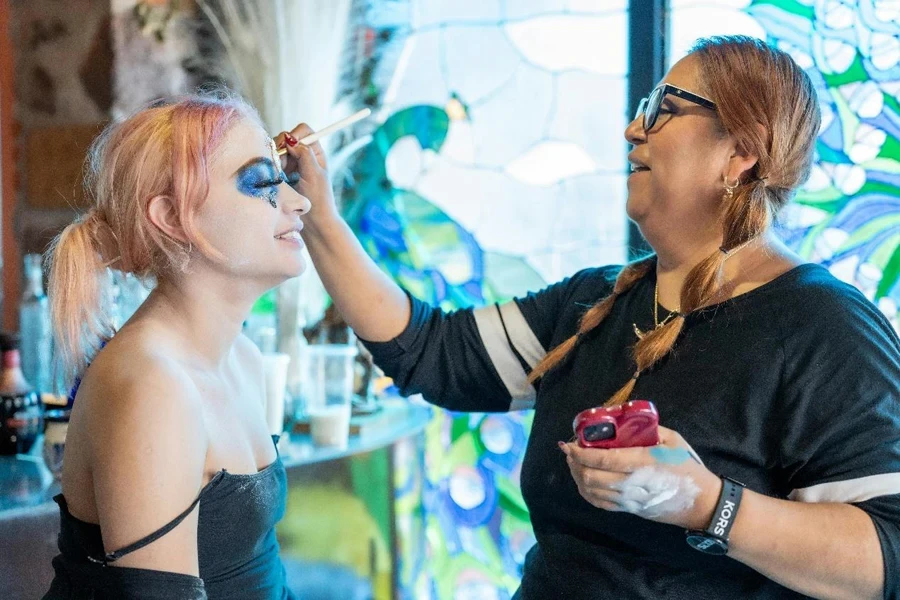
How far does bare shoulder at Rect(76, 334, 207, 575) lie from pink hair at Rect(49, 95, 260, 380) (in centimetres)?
15

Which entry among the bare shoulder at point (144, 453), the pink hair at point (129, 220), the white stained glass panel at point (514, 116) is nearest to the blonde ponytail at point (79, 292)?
the pink hair at point (129, 220)

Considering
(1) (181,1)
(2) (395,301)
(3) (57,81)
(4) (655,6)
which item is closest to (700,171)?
(2) (395,301)

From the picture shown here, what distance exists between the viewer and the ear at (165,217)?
1.30m

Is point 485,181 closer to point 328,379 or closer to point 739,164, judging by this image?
point 328,379

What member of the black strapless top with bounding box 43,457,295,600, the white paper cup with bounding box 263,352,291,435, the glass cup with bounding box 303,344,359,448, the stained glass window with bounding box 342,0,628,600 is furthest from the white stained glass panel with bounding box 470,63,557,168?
the black strapless top with bounding box 43,457,295,600

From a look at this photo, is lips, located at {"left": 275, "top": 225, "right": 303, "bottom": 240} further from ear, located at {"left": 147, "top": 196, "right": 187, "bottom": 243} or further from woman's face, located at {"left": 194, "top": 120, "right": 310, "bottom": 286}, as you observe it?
ear, located at {"left": 147, "top": 196, "right": 187, "bottom": 243}

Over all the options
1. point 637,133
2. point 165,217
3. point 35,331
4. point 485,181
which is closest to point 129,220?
point 165,217

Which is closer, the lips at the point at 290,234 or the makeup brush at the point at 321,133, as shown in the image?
the lips at the point at 290,234

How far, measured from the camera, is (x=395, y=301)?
164 cm

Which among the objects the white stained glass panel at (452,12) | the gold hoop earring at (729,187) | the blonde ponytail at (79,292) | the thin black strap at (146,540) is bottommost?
the thin black strap at (146,540)

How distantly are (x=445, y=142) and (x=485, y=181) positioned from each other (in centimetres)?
18

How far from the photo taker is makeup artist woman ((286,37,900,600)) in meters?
1.13

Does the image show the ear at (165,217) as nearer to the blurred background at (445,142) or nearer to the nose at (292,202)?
the nose at (292,202)

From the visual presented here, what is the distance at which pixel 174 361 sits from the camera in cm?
121
